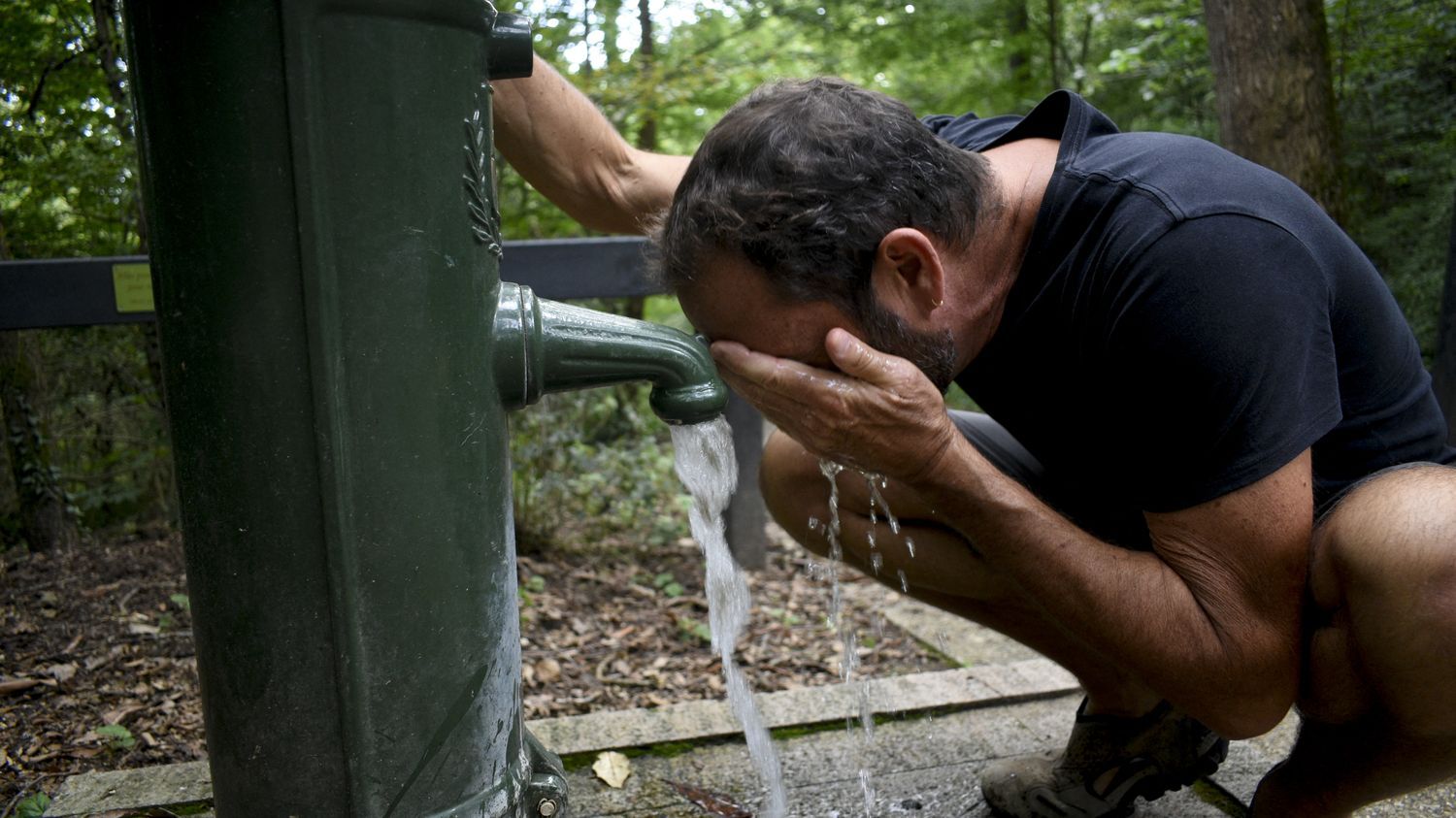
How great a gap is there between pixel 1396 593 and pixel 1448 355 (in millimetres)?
1805

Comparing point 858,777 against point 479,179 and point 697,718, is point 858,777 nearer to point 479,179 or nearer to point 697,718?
point 697,718

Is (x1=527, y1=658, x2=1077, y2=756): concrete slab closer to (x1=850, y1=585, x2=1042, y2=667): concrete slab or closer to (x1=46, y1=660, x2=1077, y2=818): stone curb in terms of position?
(x1=46, y1=660, x2=1077, y2=818): stone curb

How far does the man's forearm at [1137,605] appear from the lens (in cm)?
147

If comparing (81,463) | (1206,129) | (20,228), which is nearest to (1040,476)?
(20,228)

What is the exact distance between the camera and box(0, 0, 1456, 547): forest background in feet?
10.7

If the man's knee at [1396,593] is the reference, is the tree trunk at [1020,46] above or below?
above

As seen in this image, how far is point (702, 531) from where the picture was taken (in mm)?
1665

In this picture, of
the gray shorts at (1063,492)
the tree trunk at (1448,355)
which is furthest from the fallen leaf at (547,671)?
the tree trunk at (1448,355)

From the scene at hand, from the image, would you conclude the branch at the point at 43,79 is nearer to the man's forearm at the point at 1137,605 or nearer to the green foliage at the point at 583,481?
the green foliage at the point at 583,481

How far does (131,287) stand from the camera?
2.54 m

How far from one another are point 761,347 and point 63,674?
1.83 m

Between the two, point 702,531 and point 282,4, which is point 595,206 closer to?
point 702,531

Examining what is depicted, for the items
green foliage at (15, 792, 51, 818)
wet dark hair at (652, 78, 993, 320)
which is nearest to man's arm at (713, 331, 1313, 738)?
→ wet dark hair at (652, 78, 993, 320)

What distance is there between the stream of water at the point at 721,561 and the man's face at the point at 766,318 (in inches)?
5.8
